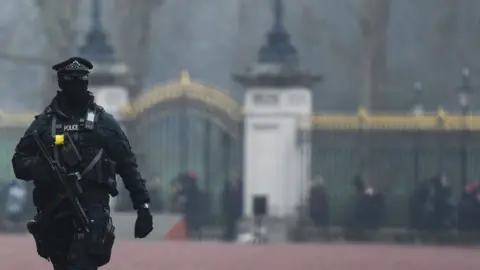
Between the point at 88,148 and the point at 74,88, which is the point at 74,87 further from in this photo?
the point at 88,148

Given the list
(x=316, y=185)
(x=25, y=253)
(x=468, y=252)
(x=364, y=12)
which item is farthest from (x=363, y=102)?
(x=25, y=253)

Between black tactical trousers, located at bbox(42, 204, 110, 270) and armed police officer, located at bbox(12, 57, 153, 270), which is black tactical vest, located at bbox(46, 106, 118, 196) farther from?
black tactical trousers, located at bbox(42, 204, 110, 270)

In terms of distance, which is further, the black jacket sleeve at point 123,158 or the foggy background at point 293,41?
the foggy background at point 293,41

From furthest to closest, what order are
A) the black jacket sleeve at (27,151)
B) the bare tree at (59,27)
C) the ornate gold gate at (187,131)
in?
the bare tree at (59,27) < the ornate gold gate at (187,131) < the black jacket sleeve at (27,151)

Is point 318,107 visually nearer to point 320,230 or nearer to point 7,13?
point 7,13

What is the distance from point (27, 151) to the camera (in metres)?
6.49

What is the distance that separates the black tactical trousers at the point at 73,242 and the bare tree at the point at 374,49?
1133 inches

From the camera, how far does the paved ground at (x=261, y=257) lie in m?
14.8

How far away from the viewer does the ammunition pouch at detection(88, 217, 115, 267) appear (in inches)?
249

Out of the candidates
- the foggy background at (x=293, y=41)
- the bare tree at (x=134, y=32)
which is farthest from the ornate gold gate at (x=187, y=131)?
the foggy background at (x=293, y=41)

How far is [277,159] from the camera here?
2448 centimetres

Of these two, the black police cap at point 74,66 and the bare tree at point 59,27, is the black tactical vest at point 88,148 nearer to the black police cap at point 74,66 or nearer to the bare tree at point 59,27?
the black police cap at point 74,66

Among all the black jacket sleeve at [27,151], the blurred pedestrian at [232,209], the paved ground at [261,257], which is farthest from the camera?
the blurred pedestrian at [232,209]

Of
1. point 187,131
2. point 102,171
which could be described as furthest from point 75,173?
point 187,131
